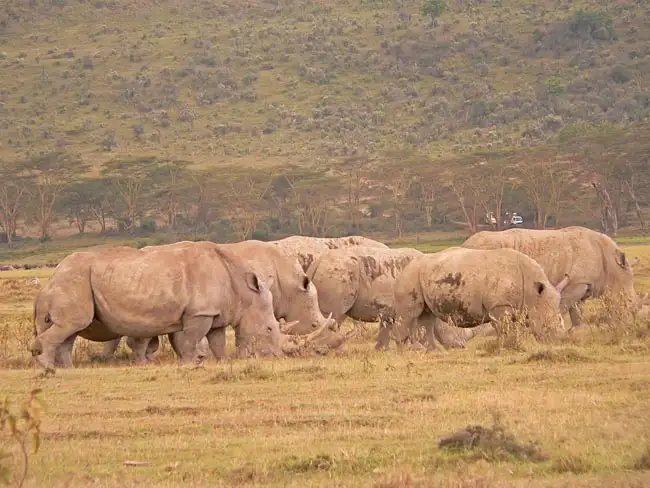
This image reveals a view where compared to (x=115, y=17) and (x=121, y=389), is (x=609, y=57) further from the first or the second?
(x=121, y=389)

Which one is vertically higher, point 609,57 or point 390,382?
point 609,57

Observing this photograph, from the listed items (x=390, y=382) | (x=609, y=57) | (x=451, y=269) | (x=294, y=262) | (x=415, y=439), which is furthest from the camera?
(x=609, y=57)

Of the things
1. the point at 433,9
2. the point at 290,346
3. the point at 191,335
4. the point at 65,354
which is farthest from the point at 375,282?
the point at 433,9

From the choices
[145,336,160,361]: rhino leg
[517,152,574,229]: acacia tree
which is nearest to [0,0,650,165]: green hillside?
[517,152,574,229]: acacia tree

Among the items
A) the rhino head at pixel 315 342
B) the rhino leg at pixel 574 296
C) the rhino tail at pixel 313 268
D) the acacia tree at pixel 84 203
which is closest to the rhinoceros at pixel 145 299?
the rhino head at pixel 315 342

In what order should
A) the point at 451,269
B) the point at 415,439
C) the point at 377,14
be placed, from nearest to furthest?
the point at 415,439, the point at 451,269, the point at 377,14

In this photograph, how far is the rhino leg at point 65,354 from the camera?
54.2 feet

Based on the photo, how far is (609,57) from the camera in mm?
102875

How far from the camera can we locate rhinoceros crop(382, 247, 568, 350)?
17.3 meters

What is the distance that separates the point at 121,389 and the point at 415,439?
14.0 ft

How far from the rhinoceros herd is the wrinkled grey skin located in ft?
0.04

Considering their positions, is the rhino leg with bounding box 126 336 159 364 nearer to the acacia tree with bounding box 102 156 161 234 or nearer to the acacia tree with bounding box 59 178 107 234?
the acacia tree with bounding box 102 156 161 234

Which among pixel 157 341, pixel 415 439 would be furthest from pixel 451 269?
pixel 415 439

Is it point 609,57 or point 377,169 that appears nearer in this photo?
point 377,169
